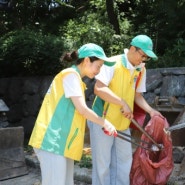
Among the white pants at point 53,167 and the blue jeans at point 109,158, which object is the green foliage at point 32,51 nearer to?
the blue jeans at point 109,158

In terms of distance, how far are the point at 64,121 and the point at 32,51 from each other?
494 centimetres

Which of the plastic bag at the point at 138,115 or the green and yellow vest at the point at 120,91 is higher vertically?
A: the green and yellow vest at the point at 120,91

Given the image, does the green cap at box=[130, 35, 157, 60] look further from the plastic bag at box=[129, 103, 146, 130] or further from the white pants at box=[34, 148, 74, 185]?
the white pants at box=[34, 148, 74, 185]

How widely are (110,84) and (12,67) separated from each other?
17.3 feet

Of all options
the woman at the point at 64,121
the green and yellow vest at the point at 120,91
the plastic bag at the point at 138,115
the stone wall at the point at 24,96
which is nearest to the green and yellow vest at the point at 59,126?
the woman at the point at 64,121

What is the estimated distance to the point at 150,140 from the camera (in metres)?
3.80

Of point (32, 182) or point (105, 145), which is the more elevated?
point (105, 145)

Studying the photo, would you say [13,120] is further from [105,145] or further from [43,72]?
[105,145]

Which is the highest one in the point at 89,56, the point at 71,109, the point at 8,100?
the point at 89,56

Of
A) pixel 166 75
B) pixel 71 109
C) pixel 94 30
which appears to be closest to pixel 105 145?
pixel 71 109

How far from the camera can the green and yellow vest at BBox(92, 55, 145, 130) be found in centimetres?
358

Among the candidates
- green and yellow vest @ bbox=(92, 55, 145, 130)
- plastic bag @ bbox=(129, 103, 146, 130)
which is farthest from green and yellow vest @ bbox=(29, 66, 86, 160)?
plastic bag @ bbox=(129, 103, 146, 130)

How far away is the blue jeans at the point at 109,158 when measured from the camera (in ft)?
12.1

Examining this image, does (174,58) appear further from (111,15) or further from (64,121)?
(64,121)
